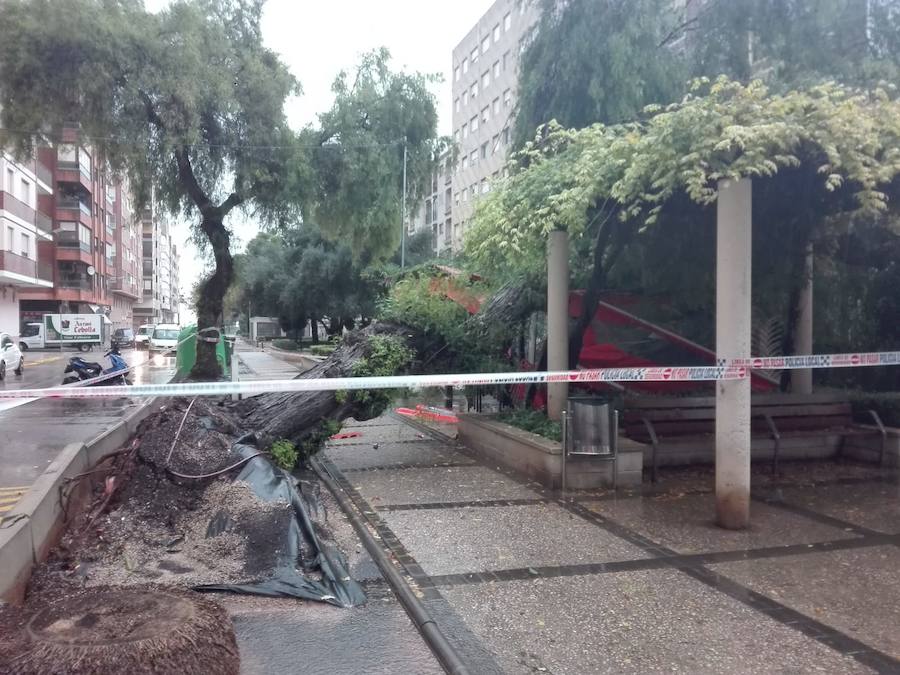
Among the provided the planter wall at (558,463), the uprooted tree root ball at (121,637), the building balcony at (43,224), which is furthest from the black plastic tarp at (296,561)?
the building balcony at (43,224)

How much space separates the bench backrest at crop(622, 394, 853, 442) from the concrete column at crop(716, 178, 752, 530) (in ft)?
7.34

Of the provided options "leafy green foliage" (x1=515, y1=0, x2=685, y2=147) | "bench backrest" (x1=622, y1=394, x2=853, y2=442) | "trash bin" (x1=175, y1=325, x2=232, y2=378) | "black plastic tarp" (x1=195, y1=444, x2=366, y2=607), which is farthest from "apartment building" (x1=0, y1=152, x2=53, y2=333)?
"bench backrest" (x1=622, y1=394, x2=853, y2=442)

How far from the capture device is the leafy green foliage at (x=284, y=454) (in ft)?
25.3

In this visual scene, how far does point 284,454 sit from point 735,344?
4.79m

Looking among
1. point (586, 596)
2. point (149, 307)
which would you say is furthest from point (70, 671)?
point (149, 307)

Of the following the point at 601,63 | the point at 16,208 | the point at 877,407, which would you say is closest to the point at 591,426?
the point at 877,407

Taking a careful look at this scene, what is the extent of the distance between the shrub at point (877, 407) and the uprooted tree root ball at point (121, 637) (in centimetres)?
880

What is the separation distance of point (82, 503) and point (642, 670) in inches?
A: 187

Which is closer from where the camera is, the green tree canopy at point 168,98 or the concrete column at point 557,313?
the concrete column at point 557,313

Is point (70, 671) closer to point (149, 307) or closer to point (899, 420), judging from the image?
point (899, 420)

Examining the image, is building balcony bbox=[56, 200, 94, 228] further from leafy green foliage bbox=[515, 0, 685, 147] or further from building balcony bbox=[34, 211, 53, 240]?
leafy green foliage bbox=[515, 0, 685, 147]

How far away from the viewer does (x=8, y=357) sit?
853 inches

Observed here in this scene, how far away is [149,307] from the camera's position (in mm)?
98000

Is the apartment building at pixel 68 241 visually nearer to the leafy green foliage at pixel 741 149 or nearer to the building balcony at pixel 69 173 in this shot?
the building balcony at pixel 69 173
